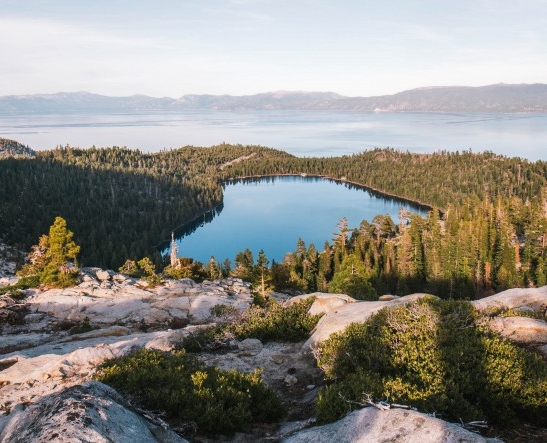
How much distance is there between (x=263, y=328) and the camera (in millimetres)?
23984

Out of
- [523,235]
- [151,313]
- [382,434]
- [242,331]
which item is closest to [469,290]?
[523,235]

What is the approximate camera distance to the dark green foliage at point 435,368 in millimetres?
11609

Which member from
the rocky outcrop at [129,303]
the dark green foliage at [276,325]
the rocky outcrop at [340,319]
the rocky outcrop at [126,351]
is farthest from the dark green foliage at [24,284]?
the rocky outcrop at [340,319]

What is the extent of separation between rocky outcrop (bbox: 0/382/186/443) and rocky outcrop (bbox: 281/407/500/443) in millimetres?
3341

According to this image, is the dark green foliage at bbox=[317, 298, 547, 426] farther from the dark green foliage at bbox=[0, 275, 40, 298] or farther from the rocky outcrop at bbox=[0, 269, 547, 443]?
the dark green foliage at bbox=[0, 275, 40, 298]

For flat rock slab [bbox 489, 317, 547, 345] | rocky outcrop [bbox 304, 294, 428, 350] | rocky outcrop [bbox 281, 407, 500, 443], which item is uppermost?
rocky outcrop [bbox 281, 407, 500, 443]

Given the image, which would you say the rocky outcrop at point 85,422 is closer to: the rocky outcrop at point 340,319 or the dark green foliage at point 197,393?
the dark green foliage at point 197,393

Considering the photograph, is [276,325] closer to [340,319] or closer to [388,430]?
[340,319]

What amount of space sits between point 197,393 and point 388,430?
5.56 meters

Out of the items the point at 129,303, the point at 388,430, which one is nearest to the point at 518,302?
the point at 388,430

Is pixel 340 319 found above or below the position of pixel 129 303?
above

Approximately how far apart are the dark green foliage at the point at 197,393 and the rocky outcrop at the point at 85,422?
1.70 metres

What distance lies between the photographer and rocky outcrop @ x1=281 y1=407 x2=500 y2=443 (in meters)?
8.73

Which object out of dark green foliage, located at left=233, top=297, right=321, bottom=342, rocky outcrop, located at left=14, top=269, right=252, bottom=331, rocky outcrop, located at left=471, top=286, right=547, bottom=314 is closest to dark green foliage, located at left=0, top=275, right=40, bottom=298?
rocky outcrop, located at left=14, top=269, right=252, bottom=331
